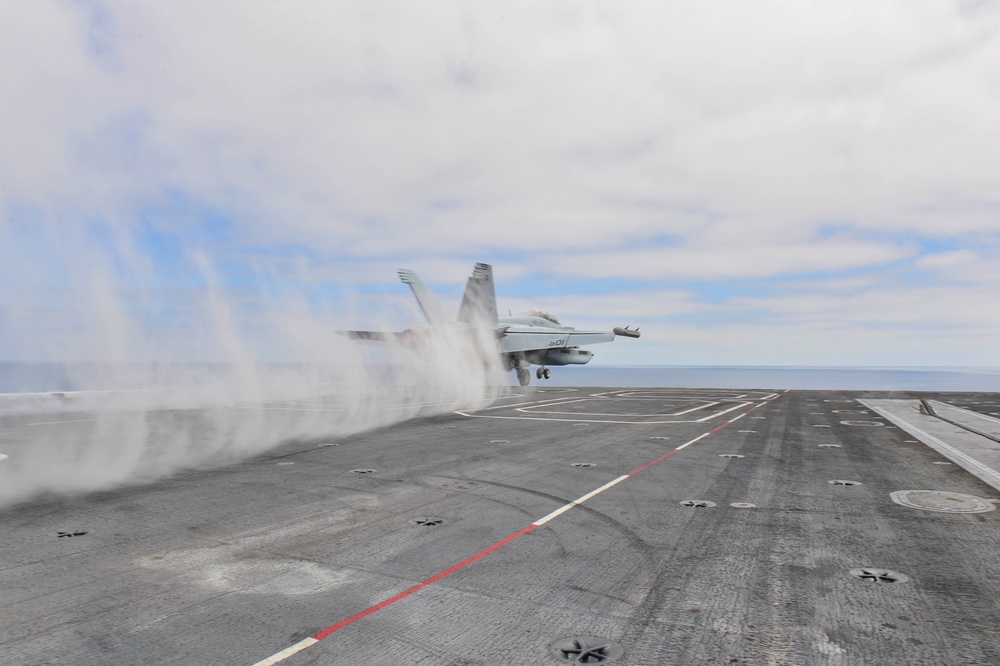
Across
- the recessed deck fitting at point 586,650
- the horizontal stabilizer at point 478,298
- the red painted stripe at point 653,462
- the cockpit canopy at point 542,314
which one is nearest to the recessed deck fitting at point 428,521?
the recessed deck fitting at point 586,650

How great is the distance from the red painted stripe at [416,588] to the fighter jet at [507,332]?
3320cm

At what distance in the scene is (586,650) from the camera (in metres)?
5.10

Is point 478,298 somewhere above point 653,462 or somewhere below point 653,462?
above

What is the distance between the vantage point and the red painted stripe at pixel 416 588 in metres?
5.49

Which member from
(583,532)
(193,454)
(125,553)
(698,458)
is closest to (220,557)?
(125,553)

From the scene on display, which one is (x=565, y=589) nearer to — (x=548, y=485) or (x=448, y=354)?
(x=548, y=485)

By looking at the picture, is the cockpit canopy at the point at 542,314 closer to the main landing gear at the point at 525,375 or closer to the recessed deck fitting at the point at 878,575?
the main landing gear at the point at 525,375

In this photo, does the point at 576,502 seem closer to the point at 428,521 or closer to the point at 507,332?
Result: the point at 428,521

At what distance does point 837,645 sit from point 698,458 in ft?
36.2

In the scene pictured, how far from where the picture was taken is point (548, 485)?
482 inches

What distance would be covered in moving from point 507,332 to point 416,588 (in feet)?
147

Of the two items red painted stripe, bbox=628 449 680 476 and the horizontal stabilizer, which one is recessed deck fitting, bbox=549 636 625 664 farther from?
the horizontal stabilizer

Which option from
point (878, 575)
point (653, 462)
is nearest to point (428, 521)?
point (878, 575)

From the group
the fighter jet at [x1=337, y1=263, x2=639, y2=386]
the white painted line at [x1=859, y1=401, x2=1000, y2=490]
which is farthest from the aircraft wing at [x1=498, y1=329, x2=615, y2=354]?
the white painted line at [x1=859, y1=401, x2=1000, y2=490]
